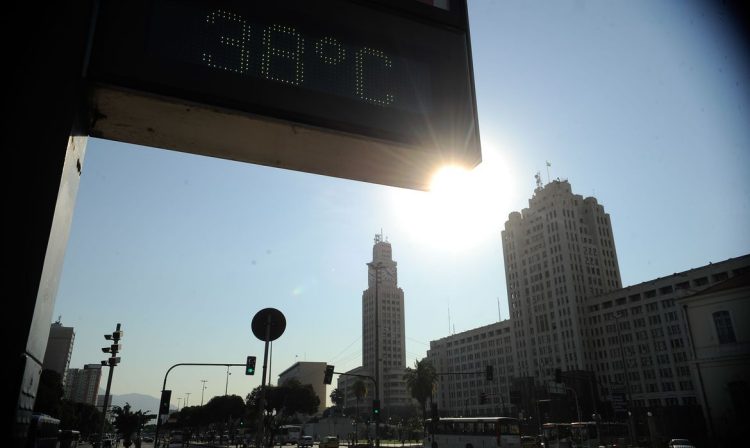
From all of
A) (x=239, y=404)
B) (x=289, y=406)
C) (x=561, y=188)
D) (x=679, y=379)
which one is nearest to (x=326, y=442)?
(x=289, y=406)

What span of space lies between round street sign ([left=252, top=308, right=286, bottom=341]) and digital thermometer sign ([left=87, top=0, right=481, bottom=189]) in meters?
4.16

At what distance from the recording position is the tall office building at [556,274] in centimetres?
11144

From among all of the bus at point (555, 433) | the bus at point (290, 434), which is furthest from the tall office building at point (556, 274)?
the bus at point (555, 433)

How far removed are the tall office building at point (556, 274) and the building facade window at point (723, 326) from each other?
279 feet

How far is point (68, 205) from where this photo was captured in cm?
340

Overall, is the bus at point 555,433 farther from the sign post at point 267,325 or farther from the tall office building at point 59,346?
the tall office building at point 59,346

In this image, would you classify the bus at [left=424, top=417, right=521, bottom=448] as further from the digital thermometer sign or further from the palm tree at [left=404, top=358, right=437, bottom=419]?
the digital thermometer sign

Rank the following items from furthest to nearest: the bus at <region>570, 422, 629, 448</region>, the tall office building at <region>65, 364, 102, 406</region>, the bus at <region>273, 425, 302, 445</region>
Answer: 1. the tall office building at <region>65, 364, 102, 406</region>
2. the bus at <region>273, 425, 302, 445</region>
3. the bus at <region>570, 422, 629, 448</region>

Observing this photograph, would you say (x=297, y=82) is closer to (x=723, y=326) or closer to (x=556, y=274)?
(x=723, y=326)

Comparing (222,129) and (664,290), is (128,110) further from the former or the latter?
(664,290)

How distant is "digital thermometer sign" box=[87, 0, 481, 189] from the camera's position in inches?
143

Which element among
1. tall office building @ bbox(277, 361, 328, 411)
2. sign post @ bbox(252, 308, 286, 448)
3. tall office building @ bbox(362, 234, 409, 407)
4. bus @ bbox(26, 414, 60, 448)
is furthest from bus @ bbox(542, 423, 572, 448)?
tall office building @ bbox(362, 234, 409, 407)

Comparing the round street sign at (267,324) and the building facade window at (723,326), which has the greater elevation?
the building facade window at (723,326)

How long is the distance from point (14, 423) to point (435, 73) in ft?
13.8
